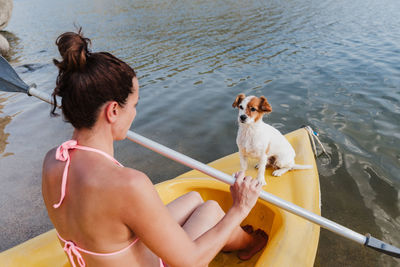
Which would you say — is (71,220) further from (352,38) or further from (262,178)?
(352,38)

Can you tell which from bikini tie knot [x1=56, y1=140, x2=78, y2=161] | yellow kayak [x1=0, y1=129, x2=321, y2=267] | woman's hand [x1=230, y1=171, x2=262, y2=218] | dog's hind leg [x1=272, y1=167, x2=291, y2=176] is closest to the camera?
bikini tie knot [x1=56, y1=140, x2=78, y2=161]

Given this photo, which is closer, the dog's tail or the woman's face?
the woman's face

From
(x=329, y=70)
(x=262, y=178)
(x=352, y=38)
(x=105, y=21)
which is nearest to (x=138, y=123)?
(x=262, y=178)

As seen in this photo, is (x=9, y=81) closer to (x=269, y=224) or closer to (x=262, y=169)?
(x=262, y=169)

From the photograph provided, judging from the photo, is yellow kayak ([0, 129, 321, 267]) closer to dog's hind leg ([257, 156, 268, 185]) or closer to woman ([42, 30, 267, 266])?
dog's hind leg ([257, 156, 268, 185])

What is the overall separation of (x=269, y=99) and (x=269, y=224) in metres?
3.92

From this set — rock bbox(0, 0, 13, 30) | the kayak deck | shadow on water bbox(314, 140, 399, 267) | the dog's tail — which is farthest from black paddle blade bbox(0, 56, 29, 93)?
rock bbox(0, 0, 13, 30)

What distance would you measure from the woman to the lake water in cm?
223

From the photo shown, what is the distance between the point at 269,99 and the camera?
5.99 metres

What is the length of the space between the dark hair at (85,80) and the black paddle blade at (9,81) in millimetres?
1832

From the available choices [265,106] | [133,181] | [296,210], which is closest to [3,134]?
[265,106]

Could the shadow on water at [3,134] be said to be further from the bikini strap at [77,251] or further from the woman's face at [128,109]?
the woman's face at [128,109]

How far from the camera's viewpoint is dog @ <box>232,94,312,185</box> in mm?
2586

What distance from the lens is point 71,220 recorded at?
1171 millimetres
